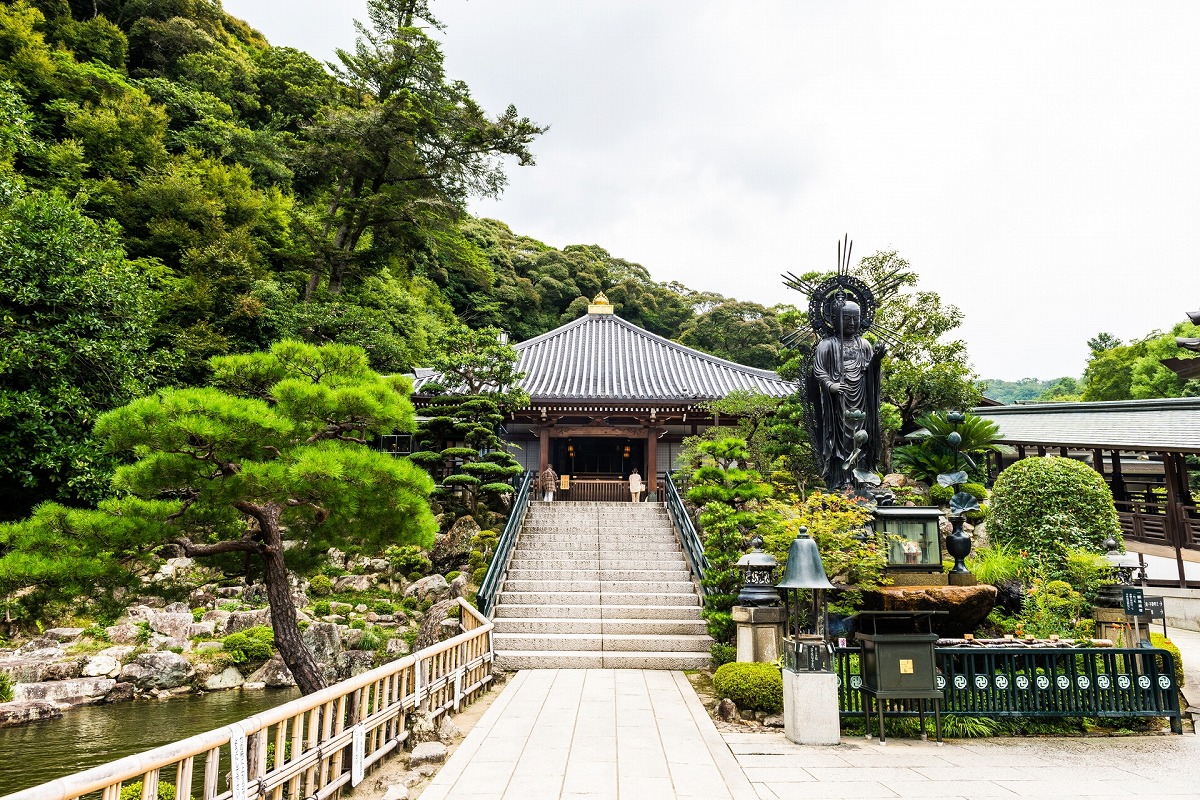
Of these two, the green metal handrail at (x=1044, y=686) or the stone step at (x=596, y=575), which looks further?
the stone step at (x=596, y=575)

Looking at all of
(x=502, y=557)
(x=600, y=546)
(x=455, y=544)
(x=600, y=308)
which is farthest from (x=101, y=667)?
(x=600, y=308)

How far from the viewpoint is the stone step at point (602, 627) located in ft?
33.3

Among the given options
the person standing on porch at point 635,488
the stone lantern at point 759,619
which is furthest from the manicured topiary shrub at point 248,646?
the person standing on porch at point 635,488

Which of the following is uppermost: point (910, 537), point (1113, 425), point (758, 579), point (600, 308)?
point (600, 308)

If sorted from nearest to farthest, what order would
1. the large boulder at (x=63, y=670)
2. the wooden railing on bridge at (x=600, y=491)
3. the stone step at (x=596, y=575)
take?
the large boulder at (x=63, y=670), the stone step at (x=596, y=575), the wooden railing on bridge at (x=600, y=491)

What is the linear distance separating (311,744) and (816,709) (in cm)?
452

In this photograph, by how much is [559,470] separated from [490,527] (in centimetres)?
755

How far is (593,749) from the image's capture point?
18.7 feet

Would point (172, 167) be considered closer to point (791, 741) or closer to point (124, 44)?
point (124, 44)

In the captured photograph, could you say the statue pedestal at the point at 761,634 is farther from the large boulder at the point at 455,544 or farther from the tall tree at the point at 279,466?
the large boulder at the point at 455,544

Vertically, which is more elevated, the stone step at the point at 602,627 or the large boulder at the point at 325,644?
the stone step at the point at 602,627

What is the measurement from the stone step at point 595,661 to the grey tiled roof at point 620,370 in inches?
377

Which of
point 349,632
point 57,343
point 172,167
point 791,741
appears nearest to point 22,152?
point 172,167

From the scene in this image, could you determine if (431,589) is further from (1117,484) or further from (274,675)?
(1117,484)
